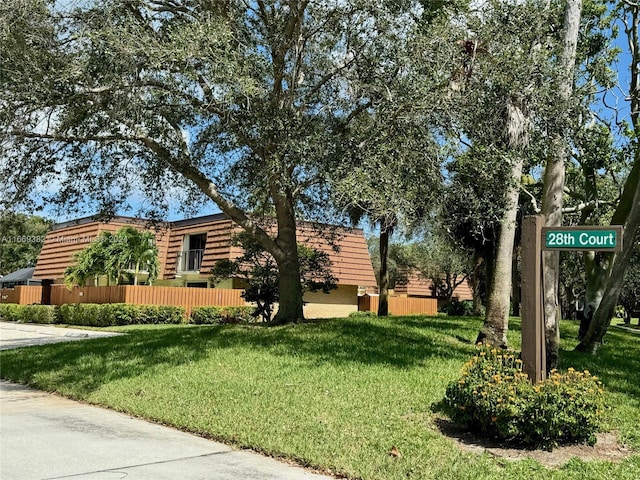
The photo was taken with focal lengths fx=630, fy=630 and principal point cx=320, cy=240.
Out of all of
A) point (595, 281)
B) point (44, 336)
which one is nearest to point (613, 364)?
point (595, 281)

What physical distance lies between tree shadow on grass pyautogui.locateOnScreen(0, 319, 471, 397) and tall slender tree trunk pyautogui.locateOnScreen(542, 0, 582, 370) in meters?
1.59

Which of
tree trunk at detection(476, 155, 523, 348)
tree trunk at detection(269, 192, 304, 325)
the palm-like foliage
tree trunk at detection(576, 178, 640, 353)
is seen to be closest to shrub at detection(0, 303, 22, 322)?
the palm-like foliage

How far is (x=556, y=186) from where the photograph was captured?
1180 centimetres

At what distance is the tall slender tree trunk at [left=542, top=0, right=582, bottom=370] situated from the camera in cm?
1085

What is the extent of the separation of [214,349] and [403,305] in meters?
27.4

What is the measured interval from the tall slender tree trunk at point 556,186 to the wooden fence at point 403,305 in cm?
2425

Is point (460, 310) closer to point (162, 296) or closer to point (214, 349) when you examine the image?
point (162, 296)

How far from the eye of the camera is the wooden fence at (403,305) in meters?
35.9

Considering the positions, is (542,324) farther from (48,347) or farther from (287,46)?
(48,347)

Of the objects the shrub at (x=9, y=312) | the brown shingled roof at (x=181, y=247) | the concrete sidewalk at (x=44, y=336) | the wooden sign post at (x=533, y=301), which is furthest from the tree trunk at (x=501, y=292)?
the shrub at (x=9, y=312)

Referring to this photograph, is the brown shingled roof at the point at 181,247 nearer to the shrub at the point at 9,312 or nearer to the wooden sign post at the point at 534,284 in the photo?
the shrub at the point at 9,312

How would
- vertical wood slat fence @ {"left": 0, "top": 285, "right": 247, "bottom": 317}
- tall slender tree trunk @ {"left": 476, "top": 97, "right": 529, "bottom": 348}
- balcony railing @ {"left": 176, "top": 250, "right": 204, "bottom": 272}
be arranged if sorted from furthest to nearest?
balcony railing @ {"left": 176, "top": 250, "right": 204, "bottom": 272}
vertical wood slat fence @ {"left": 0, "top": 285, "right": 247, "bottom": 317}
tall slender tree trunk @ {"left": 476, "top": 97, "right": 529, "bottom": 348}

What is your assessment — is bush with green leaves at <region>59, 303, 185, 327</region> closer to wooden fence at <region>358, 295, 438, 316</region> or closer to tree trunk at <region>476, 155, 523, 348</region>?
wooden fence at <region>358, 295, 438, 316</region>

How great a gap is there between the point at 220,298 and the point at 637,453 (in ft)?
83.2
